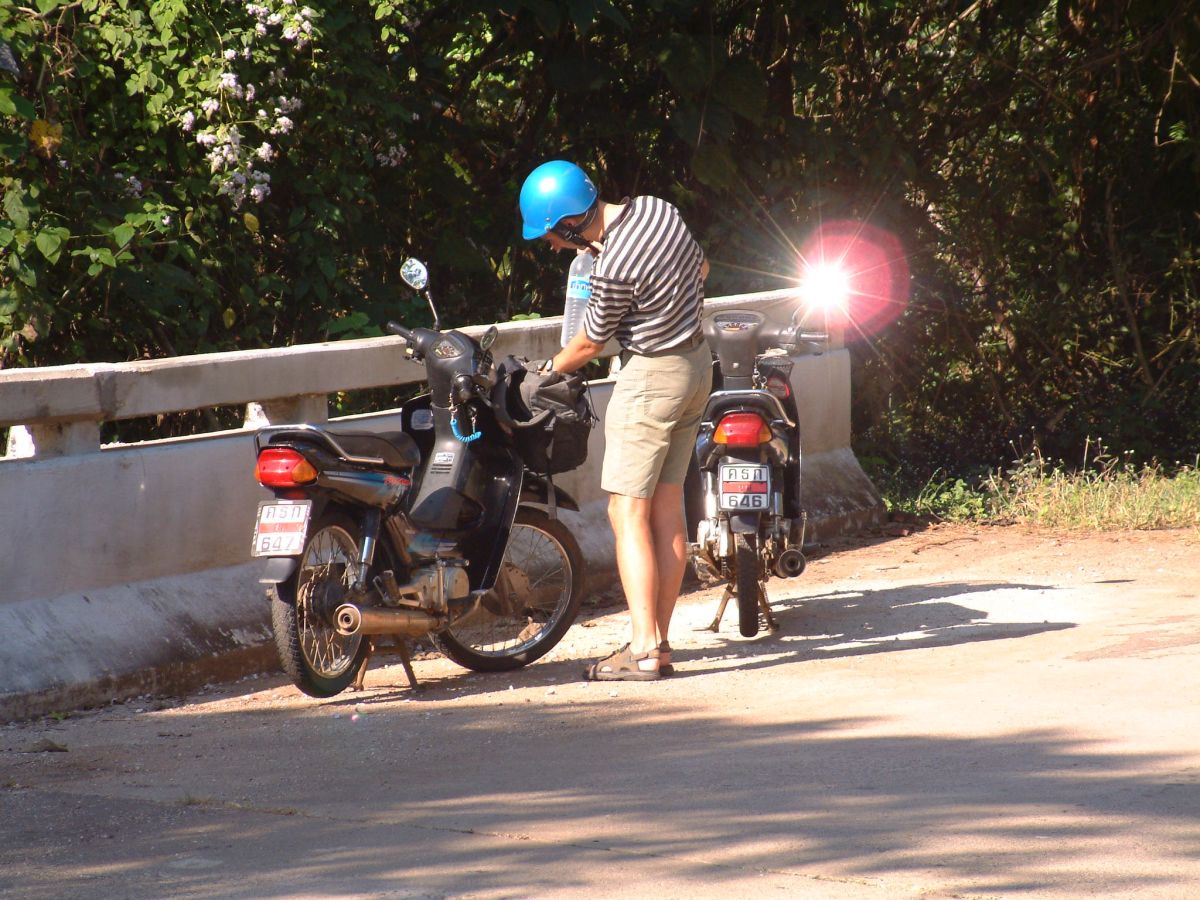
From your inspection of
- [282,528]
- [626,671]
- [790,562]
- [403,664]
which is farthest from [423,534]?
[790,562]

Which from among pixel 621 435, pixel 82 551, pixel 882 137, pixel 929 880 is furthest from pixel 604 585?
pixel 882 137

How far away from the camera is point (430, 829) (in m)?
4.59

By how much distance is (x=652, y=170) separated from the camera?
1276 centimetres

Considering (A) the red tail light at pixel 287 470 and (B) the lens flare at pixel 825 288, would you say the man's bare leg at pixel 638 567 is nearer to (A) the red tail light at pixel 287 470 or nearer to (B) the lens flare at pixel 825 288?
(A) the red tail light at pixel 287 470

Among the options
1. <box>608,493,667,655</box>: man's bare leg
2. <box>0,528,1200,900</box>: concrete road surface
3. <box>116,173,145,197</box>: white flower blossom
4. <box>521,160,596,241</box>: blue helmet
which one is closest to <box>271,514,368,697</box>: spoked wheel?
<box>0,528,1200,900</box>: concrete road surface

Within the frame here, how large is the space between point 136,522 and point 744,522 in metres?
2.55

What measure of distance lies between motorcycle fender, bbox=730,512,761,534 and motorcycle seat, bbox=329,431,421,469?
1420 mm

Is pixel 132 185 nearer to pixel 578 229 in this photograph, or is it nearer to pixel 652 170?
pixel 578 229

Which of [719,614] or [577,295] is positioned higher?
[577,295]

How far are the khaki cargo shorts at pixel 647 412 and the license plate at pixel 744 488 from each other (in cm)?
58

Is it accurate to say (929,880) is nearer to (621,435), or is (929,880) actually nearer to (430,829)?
(430,829)

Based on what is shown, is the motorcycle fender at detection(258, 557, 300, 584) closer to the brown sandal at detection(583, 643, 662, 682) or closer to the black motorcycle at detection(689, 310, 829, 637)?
the brown sandal at detection(583, 643, 662, 682)

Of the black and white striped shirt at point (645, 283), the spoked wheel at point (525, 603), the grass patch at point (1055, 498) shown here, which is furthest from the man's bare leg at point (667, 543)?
the grass patch at point (1055, 498)

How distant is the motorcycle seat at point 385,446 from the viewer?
20.6 feet
